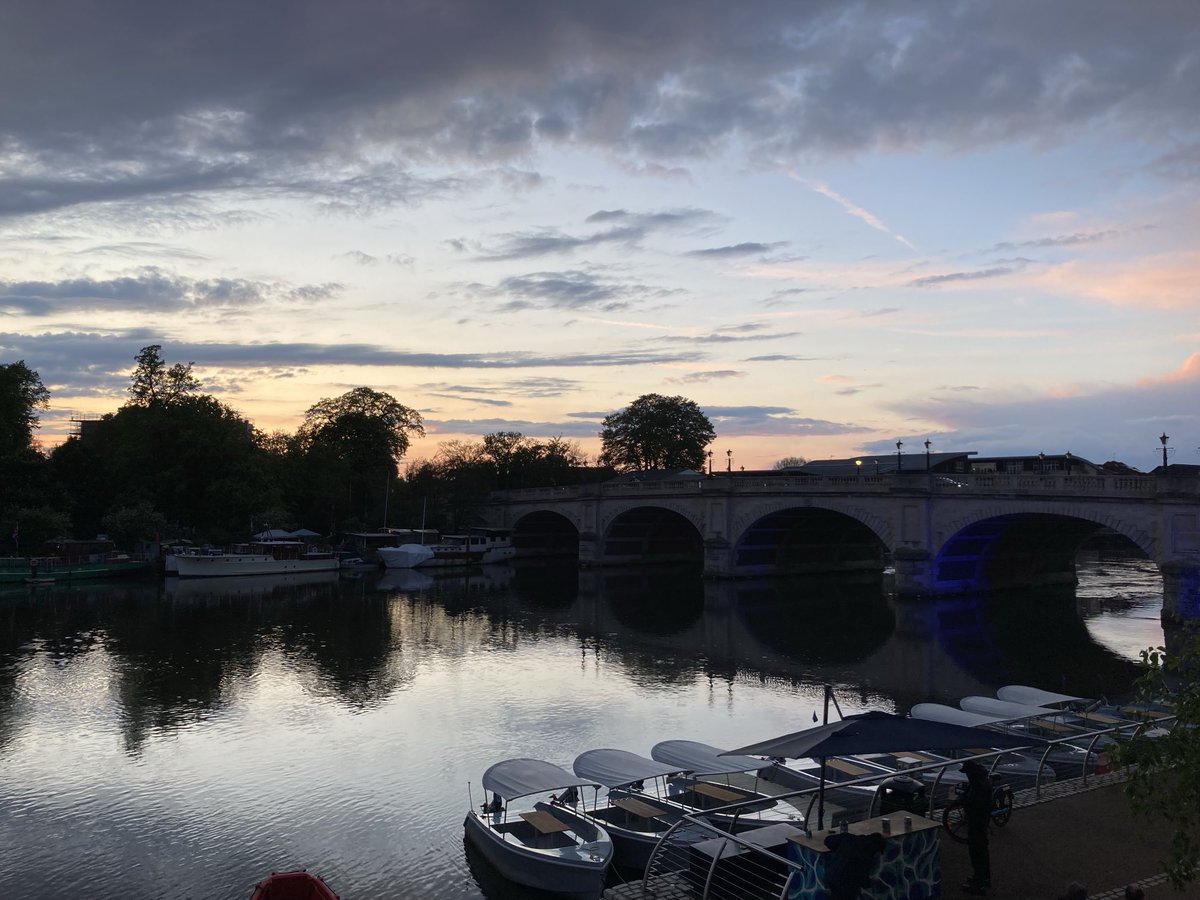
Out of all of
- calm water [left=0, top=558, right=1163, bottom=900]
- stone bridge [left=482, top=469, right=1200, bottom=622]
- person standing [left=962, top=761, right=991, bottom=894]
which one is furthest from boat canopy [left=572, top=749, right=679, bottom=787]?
stone bridge [left=482, top=469, right=1200, bottom=622]

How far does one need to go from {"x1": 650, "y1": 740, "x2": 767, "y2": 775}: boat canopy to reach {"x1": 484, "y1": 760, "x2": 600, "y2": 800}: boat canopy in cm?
243

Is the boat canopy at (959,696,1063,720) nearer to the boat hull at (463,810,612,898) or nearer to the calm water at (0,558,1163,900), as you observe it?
the calm water at (0,558,1163,900)

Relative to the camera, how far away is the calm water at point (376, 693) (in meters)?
22.5

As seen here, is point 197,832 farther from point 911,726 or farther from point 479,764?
point 911,726

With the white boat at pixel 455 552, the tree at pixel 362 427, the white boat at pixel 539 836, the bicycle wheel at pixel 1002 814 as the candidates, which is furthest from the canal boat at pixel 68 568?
the bicycle wheel at pixel 1002 814

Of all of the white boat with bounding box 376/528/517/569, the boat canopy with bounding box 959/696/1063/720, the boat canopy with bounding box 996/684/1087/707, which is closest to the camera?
the boat canopy with bounding box 959/696/1063/720

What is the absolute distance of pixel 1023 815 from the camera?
57.9 ft

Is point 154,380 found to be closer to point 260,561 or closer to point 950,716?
point 260,561

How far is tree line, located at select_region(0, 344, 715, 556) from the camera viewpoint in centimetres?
9044

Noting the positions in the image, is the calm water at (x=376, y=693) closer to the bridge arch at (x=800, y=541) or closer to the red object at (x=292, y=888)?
the red object at (x=292, y=888)

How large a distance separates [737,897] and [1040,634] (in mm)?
48827

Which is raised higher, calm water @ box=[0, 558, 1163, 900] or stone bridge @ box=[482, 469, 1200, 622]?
stone bridge @ box=[482, 469, 1200, 622]

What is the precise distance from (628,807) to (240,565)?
7384cm

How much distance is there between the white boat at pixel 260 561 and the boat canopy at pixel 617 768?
70184 mm
